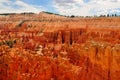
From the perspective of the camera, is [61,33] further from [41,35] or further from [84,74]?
[84,74]

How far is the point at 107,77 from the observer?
3111 cm

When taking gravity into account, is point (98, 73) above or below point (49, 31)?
below

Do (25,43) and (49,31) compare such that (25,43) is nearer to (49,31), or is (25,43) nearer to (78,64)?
(49,31)

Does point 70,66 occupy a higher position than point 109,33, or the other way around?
point 109,33

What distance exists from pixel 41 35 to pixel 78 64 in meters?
17.7

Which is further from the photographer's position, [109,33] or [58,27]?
[58,27]

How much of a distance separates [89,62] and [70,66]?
243 centimetres

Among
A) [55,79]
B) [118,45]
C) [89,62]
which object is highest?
[118,45]

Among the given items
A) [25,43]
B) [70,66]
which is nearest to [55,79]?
[70,66]

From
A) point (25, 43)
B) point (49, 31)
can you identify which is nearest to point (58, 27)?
point (49, 31)

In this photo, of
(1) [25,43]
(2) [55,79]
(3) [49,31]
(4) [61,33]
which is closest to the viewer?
(2) [55,79]

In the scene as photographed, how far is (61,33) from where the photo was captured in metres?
48.9

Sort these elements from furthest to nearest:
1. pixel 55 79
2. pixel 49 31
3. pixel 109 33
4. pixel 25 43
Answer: pixel 49 31
pixel 25 43
pixel 109 33
pixel 55 79

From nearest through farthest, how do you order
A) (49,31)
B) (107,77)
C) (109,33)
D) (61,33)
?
1. (107,77)
2. (109,33)
3. (61,33)
4. (49,31)
